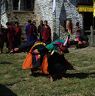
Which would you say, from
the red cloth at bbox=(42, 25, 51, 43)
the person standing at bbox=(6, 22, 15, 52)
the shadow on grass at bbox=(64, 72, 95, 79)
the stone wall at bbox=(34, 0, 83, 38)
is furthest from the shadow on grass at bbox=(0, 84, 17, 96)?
the stone wall at bbox=(34, 0, 83, 38)

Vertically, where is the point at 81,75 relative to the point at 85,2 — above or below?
below

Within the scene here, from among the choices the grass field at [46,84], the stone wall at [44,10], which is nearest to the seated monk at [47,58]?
the grass field at [46,84]

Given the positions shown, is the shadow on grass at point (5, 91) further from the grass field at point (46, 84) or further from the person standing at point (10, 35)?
the person standing at point (10, 35)

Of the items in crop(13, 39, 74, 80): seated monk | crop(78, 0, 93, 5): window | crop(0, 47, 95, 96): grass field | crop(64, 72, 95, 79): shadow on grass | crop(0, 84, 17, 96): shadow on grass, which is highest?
crop(78, 0, 93, 5): window

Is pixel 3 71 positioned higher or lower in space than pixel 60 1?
lower

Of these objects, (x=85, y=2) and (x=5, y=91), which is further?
(x=85, y=2)

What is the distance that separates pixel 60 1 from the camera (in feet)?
90.8

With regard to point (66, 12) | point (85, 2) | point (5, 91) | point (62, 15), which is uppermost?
point (85, 2)

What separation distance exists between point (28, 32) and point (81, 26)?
8.29m

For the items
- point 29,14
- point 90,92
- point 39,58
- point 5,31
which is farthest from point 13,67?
point 29,14

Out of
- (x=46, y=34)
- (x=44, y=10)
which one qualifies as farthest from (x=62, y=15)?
(x=46, y=34)

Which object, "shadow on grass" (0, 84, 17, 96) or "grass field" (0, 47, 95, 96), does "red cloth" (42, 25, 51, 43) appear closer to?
"grass field" (0, 47, 95, 96)

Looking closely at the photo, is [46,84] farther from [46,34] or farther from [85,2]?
[85,2]

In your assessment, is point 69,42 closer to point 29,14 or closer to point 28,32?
point 28,32
